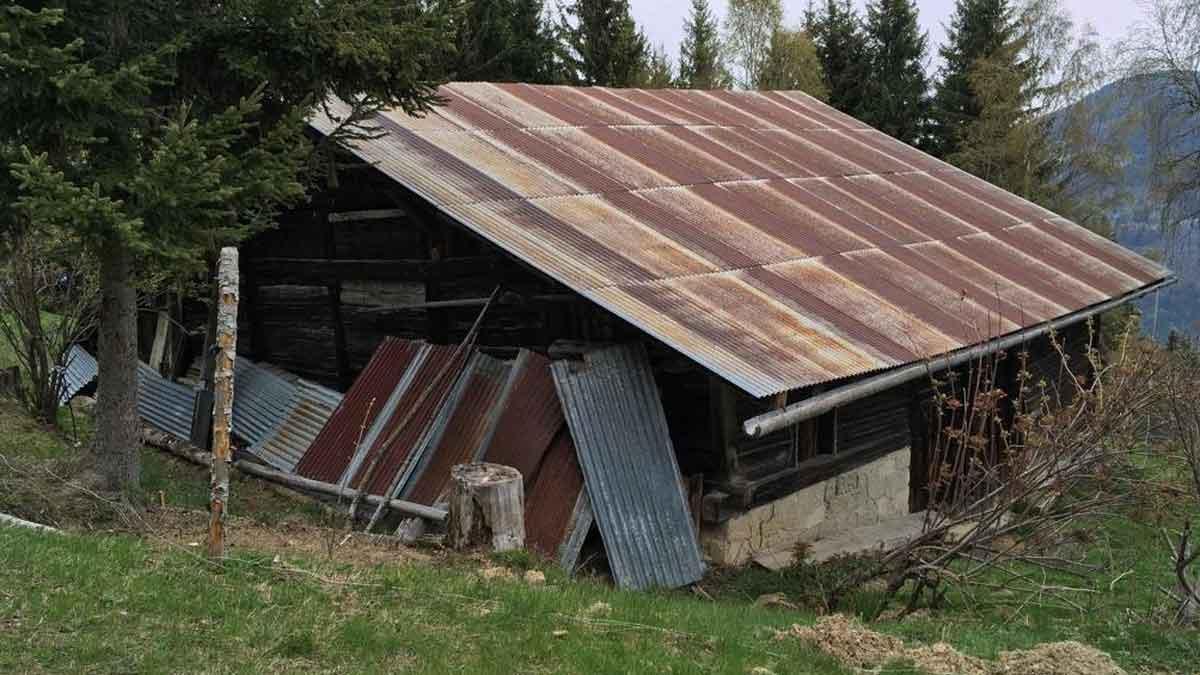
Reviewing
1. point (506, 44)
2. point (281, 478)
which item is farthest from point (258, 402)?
point (506, 44)

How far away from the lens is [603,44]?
113ft

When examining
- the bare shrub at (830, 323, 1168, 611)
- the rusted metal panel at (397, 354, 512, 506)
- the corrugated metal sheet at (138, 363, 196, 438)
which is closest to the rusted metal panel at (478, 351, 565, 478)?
the rusted metal panel at (397, 354, 512, 506)

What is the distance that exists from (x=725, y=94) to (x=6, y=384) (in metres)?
13.1

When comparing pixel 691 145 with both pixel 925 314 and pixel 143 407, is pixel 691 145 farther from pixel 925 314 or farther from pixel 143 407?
pixel 143 407

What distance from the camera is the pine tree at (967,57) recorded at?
123ft

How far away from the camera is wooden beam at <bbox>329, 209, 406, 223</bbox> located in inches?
470

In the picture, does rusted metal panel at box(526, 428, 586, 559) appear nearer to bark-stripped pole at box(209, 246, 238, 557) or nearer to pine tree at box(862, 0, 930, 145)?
bark-stripped pole at box(209, 246, 238, 557)

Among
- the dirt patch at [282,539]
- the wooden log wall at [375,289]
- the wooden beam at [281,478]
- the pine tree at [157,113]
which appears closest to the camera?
the pine tree at [157,113]

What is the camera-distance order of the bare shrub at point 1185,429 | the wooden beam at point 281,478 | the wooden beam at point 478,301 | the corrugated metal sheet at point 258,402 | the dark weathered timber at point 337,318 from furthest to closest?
1. the dark weathered timber at point 337,318
2. the corrugated metal sheet at point 258,402
3. the wooden beam at point 478,301
4. the wooden beam at point 281,478
5. the bare shrub at point 1185,429

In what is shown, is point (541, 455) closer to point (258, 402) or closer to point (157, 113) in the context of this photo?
point (157, 113)

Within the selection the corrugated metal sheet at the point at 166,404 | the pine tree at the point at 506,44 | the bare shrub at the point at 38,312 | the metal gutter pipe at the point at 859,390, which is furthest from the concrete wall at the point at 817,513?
the pine tree at the point at 506,44

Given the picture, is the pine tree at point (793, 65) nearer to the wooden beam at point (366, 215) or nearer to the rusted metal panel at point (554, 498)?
the wooden beam at point (366, 215)

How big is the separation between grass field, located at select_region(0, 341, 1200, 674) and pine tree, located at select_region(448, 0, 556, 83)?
23.0 meters

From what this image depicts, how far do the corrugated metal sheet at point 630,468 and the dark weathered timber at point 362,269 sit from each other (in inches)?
81.1
